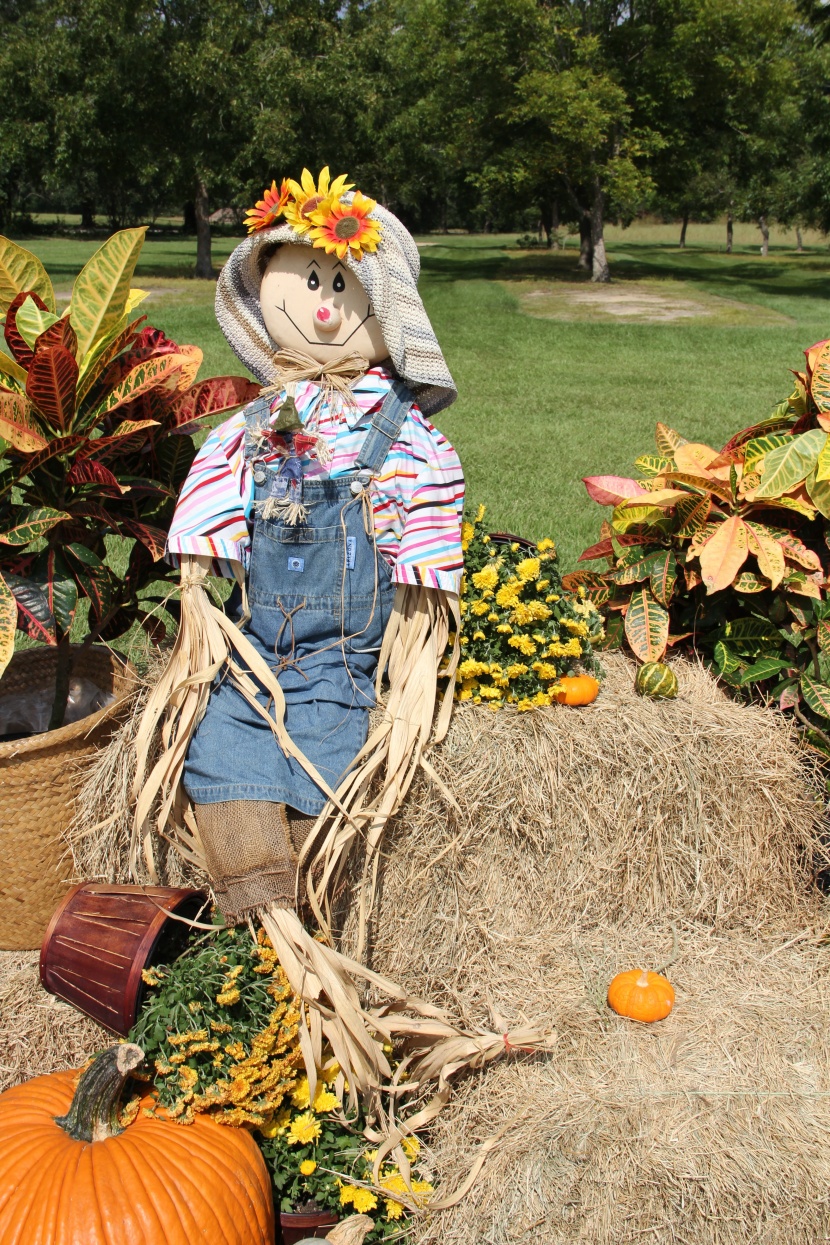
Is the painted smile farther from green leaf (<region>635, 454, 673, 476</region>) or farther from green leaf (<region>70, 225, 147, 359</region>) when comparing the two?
green leaf (<region>635, 454, 673, 476</region>)

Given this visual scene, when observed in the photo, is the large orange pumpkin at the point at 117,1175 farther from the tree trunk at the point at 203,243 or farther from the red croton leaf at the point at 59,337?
the tree trunk at the point at 203,243

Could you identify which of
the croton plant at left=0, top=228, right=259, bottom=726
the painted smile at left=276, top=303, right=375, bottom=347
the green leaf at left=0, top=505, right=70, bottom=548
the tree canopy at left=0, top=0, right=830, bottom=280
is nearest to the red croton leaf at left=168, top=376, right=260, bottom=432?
the croton plant at left=0, top=228, right=259, bottom=726

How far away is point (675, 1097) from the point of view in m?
2.06

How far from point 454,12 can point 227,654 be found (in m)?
22.1

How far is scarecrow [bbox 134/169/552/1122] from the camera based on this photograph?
6.97ft

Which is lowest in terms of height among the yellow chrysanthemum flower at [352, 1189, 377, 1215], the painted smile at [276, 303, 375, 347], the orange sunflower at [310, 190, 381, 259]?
the yellow chrysanthemum flower at [352, 1189, 377, 1215]

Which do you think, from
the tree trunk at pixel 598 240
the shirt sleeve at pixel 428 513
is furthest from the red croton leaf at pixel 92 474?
the tree trunk at pixel 598 240

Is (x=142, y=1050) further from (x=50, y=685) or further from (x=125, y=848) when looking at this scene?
(x=50, y=685)

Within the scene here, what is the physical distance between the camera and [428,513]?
93.4 inches

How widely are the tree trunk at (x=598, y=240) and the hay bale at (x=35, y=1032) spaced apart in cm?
2126

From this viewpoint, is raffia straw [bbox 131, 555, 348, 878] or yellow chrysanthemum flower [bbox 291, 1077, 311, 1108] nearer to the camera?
yellow chrysanthemum flower [bbox 291, 1077, 311, 1108]

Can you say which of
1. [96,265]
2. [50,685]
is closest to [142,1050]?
[50,685]

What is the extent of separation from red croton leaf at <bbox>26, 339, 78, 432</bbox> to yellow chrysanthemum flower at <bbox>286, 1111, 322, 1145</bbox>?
5.23 feet

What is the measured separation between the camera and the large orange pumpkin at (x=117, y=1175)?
166cm
